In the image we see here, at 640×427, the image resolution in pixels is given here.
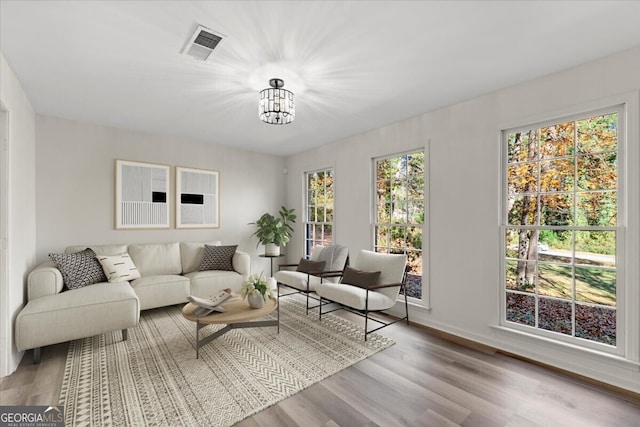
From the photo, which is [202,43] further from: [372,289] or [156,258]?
[156,258]

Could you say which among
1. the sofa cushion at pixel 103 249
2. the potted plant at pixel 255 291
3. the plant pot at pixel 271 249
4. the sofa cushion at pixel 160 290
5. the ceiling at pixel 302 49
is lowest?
the sofa cushion at pixel 160 290

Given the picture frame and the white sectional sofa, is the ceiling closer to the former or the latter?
the picture frame

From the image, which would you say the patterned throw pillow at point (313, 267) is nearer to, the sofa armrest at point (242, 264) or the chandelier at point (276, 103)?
the sofa armrest at point (242, 264)

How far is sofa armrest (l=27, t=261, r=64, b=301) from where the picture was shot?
279cm

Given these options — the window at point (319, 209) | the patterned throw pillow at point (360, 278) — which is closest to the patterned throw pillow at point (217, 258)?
the window at point (319, 209)

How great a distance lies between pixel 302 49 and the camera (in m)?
2.15

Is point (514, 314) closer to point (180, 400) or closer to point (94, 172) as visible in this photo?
point (180, 400)

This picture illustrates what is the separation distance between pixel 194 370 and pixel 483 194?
10.2 feet

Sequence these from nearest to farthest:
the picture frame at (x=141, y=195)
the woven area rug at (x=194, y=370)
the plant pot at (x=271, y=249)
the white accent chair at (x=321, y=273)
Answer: the woven area rug at (x=194, y=370), the white accent chair at (x=321, y=273), the picture frame at (x=141, y=195), the plant pot at (x=271, y=249)

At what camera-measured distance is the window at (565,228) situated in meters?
2.34

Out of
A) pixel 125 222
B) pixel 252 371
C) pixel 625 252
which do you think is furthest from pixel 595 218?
pixel 125 222

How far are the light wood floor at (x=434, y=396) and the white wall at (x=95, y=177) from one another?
1.67 meters

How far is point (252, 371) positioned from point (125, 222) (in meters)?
3.00

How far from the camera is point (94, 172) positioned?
391cm
